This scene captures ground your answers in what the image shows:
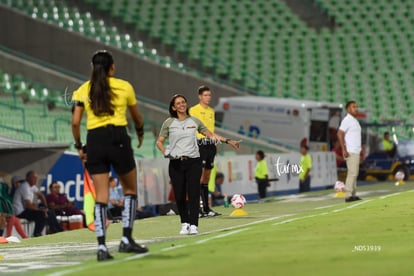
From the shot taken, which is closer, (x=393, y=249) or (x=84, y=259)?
(x=393, y=249)

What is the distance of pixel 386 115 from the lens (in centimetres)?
4650

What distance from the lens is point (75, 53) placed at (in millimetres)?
43375

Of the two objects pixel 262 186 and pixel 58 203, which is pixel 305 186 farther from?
pixel 58 203

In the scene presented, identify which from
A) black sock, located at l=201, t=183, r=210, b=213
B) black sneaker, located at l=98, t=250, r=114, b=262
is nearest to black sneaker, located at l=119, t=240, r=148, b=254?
black sneaker, located at l=98, t=250, r=114, b=262

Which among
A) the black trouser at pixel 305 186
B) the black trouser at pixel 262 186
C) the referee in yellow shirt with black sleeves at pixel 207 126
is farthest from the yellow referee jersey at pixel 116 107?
the black trouser at pixel 305 186

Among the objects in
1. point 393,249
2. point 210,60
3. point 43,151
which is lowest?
point 393,249

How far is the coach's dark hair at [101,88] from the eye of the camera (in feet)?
38.6

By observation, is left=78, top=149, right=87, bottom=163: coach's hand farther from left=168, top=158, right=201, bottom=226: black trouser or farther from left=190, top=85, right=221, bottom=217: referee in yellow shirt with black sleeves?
left=190, top=85, right=221, bottom=217: referee in yellow shirt with black sleeves

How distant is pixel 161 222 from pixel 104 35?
25300 millimetres

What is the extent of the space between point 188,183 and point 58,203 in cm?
834

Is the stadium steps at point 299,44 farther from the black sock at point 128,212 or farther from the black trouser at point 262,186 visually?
the black sock at point 128,212

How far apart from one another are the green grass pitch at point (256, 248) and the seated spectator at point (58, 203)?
4.52 meters

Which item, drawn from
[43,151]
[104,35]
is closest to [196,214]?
[43,151]

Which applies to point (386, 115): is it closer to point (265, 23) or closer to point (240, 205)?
point (265, 23)
